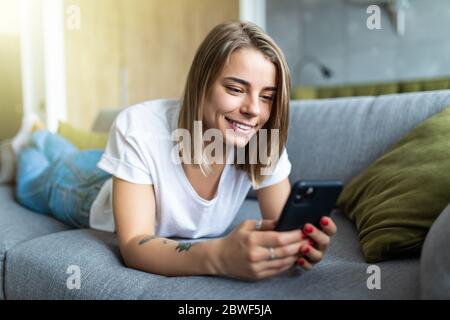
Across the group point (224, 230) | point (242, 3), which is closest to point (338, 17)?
point (242, 3)

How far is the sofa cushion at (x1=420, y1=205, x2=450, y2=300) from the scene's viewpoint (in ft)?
1.91

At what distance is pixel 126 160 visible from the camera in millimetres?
913

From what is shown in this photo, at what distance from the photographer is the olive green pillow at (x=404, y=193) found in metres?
0.82

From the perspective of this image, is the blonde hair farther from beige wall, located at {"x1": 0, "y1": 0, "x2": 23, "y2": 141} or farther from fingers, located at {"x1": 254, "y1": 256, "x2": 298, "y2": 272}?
beige wall, located at {"x1": 0, "y1": 0, "x2": 23, "y2": 141}

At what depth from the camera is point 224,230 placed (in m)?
1.12

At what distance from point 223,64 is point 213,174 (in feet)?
0.88

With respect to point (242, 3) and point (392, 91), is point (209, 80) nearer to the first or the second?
point (392, 91)

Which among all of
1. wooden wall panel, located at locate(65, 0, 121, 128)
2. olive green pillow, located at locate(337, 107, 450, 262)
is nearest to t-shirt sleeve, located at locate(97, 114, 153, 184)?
olive green pillow, located at locate(337, 107, 450, 262)

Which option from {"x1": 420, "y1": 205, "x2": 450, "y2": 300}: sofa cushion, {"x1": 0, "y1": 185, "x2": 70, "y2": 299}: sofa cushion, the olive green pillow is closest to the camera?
{"x1": 420, "y1": 205, "x2": 450, "y2": 300}: sofa cushion

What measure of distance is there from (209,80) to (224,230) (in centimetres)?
41

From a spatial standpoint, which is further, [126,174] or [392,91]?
[392,91]

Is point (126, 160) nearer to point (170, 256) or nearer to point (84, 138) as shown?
point (170, 256)

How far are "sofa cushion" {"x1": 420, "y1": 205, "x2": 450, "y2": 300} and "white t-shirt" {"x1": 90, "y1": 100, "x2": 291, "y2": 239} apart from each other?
42 centimetres

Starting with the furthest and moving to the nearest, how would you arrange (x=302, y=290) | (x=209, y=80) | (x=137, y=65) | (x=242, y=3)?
(x=137, y=65) → (x=242, y=3) → (x=209, y=80) → (x=302, y=290)
